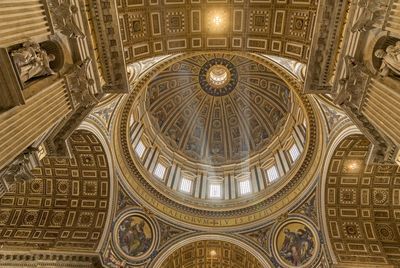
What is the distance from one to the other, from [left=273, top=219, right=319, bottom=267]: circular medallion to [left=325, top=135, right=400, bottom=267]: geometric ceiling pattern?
1.10 metres

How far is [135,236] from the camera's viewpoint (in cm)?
1759

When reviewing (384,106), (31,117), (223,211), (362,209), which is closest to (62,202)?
(223,211)

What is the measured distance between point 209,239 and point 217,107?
528 inches

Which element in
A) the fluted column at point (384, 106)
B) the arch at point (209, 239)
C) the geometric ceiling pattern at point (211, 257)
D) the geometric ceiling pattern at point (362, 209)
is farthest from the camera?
the geometric ceiling pattern at point (211, 257)

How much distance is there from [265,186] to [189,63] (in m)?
12.2

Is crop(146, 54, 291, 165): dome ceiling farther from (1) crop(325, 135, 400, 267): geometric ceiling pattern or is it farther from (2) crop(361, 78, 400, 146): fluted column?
(2) crop(361, 78, 400, 146): fluted column

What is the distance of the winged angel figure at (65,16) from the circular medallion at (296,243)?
14.2 m

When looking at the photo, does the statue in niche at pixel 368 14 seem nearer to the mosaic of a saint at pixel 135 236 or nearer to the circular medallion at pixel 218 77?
the mosaic of a saint at pixel 135 236

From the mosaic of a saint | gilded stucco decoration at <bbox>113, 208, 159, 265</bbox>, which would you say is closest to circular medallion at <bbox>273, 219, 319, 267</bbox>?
gilded stucco decoration at <bbox>113, 208, 159, 265</bbox>

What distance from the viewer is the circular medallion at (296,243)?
16369mm

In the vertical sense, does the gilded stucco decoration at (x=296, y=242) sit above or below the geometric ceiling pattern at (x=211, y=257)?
above

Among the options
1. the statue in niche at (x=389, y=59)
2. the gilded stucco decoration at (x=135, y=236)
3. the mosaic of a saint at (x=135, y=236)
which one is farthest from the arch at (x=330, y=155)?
the mosaic of a saint at (x=135, y=236)

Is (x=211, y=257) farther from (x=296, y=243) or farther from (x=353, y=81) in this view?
(x=353, y=81)

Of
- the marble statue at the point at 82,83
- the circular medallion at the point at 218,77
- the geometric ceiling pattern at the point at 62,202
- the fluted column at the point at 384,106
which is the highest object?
the marble statue at the point at 82,83
